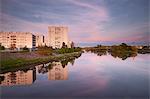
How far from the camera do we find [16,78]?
7.49 metres

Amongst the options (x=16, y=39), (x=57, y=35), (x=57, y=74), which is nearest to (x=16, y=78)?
(x=57, y=74)

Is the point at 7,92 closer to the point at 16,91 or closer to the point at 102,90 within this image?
the point at 16,91

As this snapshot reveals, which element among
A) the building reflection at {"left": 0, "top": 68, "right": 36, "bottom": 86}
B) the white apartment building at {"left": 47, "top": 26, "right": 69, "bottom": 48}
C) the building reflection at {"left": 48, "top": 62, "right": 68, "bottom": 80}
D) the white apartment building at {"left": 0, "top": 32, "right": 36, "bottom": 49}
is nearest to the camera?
the building reflection at {"left": 0, "top": 68, "right": 36, "bottom": 86}

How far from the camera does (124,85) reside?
6.40 meters

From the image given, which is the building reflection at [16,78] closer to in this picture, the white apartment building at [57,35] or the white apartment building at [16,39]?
the white apartment building at [57,35]

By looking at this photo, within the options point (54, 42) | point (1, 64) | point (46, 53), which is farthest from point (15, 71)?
point (54, 42)

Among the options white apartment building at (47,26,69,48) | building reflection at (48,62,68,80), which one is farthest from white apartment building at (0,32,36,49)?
building reflection at (48,62,68,80)

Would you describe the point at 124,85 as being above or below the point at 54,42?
below

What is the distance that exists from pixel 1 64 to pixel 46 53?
8.13m

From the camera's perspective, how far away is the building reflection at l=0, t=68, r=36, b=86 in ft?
22.1

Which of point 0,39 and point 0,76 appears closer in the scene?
point 0,76

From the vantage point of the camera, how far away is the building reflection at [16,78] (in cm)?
674

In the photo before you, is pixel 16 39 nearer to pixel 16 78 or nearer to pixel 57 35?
pixel 57 35

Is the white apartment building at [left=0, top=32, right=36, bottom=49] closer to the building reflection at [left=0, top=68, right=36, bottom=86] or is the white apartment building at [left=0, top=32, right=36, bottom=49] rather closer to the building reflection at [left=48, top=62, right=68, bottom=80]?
the building reflection at [left=48, top=62, right=68, bottom=80]
